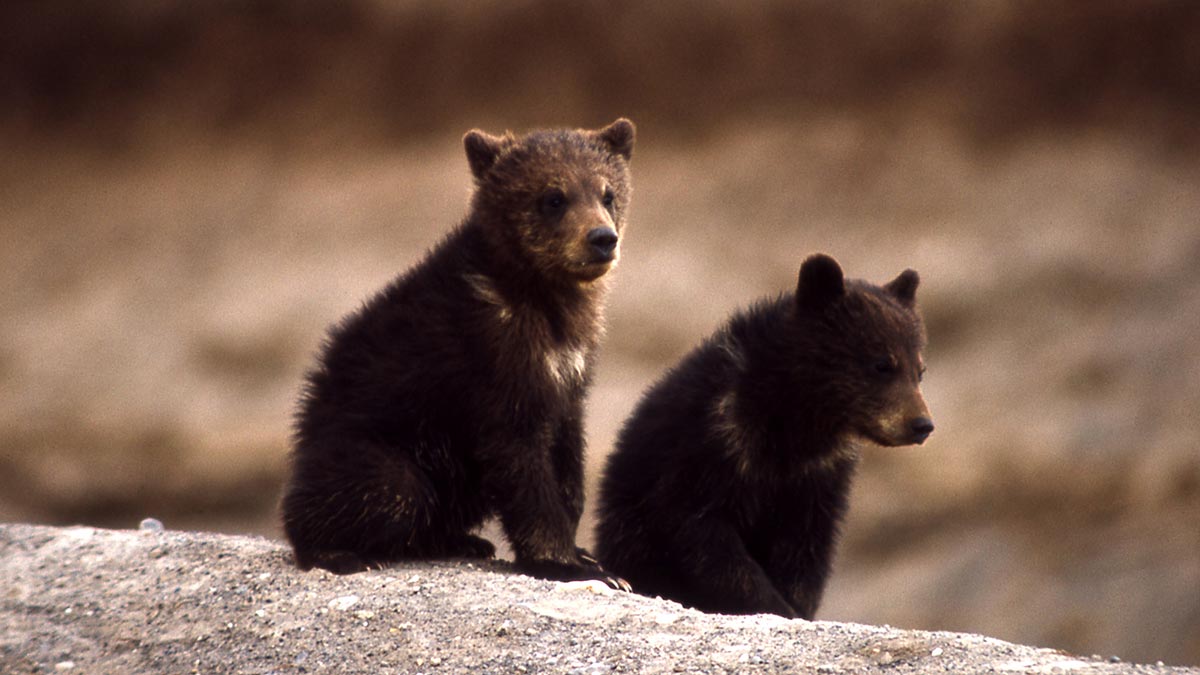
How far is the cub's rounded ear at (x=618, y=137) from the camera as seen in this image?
7.04 metres

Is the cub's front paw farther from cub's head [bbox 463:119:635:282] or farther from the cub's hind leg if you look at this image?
cub's head [bbox 463:119:635:282]

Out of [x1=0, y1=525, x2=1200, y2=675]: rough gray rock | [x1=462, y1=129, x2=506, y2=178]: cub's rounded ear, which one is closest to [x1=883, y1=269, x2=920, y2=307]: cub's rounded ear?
[x1=462, y1=129, x2=506, y2=178]: cub's rounded ear

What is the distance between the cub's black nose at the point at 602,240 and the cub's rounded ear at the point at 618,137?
80 cm

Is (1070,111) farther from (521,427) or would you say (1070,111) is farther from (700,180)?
(521,427)

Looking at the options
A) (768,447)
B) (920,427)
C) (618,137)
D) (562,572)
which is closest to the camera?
(562,572)

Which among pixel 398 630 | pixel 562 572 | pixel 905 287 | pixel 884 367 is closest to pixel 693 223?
pixel 905 287

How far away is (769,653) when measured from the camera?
514 centimetres

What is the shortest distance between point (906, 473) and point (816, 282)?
8454 mm

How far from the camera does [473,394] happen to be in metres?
6.09

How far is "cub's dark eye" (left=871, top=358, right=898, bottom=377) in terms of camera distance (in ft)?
22.1

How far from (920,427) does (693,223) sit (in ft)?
29.9

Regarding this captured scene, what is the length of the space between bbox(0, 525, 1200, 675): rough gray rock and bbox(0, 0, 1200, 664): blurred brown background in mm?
8386

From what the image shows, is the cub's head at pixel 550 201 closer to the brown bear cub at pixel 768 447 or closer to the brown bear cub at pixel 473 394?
the brown bear cub at pixel 473 394

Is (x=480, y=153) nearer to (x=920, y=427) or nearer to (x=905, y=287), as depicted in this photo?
(x=905, y=287)
